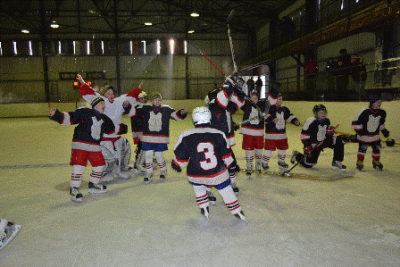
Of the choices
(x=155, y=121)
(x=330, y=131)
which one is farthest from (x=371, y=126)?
(x=155, y=121)

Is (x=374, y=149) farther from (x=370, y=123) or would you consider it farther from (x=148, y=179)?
(x=148, y=179)

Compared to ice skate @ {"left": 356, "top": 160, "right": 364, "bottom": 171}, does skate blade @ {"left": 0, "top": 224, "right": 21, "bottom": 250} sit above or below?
below

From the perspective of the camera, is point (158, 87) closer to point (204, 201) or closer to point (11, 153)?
point (11, 153)

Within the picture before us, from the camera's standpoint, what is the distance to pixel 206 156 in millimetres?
3238

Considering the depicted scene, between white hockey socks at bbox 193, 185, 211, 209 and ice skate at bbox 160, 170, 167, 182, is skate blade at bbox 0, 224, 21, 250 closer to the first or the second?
white hockey socks at bbox 193, 185, 211, 209

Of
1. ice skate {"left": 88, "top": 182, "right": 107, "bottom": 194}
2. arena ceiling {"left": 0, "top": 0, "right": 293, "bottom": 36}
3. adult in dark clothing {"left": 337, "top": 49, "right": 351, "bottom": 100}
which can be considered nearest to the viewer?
ice skate {"left": 88, "top": 182, "right": 107, "bottom": 194}

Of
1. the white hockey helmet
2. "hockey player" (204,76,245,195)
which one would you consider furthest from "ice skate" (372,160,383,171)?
the white hockey helmet

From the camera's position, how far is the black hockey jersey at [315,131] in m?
5.59

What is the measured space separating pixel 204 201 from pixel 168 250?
847 mm

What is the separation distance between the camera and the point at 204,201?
136 inches

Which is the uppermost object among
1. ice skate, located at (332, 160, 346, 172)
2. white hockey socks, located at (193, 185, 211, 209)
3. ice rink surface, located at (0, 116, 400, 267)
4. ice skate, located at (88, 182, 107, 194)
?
white hockey socks, located at (193, 185, 211, 209)

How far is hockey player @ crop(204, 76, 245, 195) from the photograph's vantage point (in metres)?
3.66

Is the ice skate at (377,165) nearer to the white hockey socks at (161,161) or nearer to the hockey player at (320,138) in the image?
the hockey player at (320,138)

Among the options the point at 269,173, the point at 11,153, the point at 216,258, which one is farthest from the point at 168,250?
the point at 11,153
